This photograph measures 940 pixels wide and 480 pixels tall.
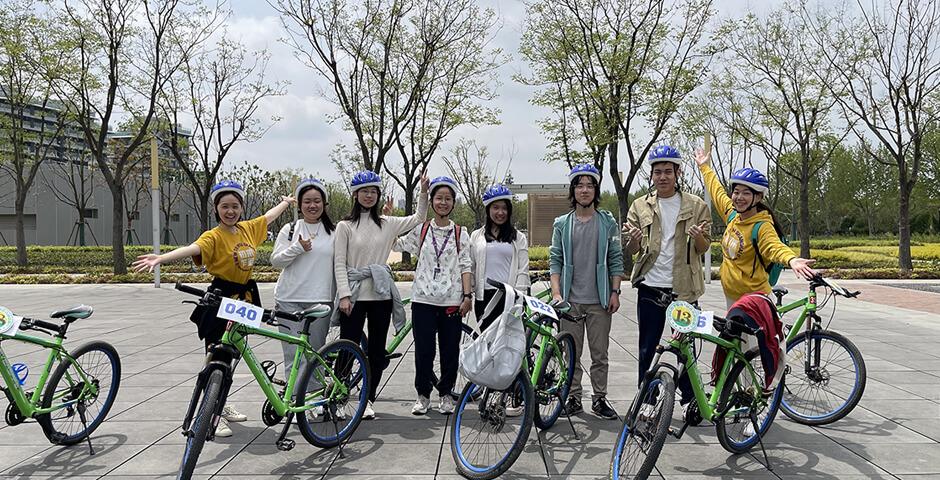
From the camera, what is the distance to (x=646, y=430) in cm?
285

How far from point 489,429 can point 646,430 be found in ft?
2.59

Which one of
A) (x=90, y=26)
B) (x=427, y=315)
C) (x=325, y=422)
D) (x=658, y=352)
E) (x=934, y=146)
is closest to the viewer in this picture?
(x=658, y=352)

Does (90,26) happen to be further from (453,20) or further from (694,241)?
(694,241)

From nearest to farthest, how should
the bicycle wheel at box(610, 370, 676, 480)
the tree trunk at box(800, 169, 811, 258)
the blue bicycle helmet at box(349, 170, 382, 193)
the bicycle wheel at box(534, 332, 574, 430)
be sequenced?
1. the bicycle wheel at box(610, 370, 676, 480)
2. the bicycle wheel at box(534, 332, 574, 430)
3. the blue bicycle helmet at box(349, 170, 382, 193)
4. the tree trunk at box(800, 169, 811, 258)

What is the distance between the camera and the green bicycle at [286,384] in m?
2.86

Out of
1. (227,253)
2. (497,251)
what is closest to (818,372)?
(497,251)

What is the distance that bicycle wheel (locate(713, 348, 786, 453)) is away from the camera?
10.9 feet

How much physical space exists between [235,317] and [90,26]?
16.3 meters

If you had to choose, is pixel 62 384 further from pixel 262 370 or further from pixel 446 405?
pixel 446 405

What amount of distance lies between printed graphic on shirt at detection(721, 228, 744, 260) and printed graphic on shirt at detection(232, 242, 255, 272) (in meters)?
2.99

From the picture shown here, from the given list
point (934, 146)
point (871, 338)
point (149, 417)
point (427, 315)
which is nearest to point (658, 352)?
point (427, 315)

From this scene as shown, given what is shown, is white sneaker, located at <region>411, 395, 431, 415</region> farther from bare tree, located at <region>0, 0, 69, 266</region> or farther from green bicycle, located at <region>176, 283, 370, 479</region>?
bare tree, located at <region>0, 0, 69, 266</region>

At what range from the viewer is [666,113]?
54.5 ft

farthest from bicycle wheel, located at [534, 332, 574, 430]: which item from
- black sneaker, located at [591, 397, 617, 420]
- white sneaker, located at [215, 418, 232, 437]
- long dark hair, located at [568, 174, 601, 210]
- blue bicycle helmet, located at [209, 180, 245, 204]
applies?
blue bicycle helmet, located at [209, 180, 245, 204]
